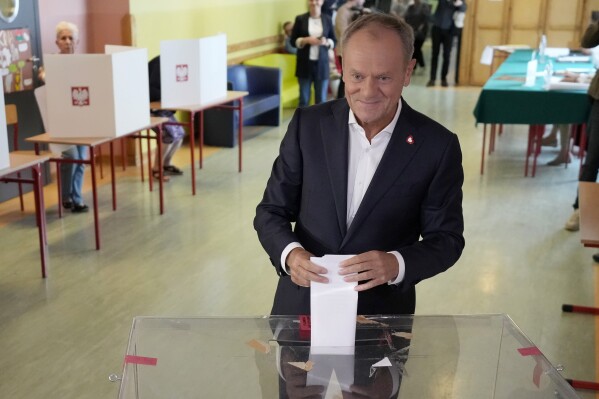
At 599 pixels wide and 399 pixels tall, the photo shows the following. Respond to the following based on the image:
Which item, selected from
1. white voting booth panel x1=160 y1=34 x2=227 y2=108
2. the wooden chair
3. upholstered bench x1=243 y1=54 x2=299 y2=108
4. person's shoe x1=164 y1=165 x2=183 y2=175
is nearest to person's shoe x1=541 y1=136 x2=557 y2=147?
upholstered bench x1=243 y1=54 x2=299 y2=108

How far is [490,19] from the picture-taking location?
1414 cm

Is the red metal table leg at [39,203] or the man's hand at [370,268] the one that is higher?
the man's hand at [370,268]

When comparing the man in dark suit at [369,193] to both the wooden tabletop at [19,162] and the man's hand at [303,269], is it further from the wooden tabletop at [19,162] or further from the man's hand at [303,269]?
the wooden tabletop at [19,162]

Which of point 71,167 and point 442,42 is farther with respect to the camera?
point 442,42

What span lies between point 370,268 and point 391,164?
0.32 meters

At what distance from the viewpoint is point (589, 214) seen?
12.5 feet

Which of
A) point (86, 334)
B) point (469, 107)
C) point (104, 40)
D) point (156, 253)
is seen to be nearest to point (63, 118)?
point (156, 253)

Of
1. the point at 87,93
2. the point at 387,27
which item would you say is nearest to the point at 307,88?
the point at 87,93

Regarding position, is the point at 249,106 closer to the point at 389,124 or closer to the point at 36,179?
the point at 36,179

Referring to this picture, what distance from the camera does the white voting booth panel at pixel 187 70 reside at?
6988 millimetres

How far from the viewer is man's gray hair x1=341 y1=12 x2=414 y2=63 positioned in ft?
6.59

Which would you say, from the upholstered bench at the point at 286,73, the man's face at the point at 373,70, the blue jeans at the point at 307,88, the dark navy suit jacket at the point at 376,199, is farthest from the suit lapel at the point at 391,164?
the upholstered bench at the point at 286,73

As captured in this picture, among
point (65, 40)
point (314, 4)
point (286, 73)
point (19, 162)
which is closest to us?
point (19, 162)

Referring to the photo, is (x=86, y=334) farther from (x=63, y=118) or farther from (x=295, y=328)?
(x=295, y=328)
